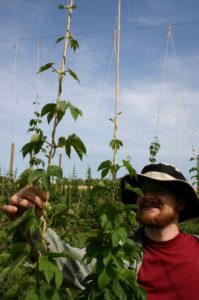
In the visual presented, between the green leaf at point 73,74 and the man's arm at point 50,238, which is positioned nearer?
the man's arm at point 50,238

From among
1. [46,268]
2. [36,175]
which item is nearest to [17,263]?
[46,268]

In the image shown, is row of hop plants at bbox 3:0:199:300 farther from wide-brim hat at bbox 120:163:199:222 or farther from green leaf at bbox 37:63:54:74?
wide-brim hat at bbox 120:163:199:222

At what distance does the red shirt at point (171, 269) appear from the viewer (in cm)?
254

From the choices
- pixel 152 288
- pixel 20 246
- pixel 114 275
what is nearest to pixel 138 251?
pixel 114 275

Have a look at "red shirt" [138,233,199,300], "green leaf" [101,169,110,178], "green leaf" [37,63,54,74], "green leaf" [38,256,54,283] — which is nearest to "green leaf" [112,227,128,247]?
"green leaf" [101,169,110,178]

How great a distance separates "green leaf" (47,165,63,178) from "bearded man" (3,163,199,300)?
0.84 metres

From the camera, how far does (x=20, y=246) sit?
1.63 m

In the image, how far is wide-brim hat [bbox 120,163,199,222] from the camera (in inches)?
111

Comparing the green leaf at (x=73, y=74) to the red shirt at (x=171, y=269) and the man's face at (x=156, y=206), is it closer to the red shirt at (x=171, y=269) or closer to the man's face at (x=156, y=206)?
the man's face at (x=156, y=206)

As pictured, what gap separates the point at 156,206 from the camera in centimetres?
276

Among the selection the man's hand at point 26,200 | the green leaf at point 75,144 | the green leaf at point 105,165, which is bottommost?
the man's hand at point 26,200

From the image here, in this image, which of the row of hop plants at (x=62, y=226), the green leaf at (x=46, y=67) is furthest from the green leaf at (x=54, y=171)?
the green leaf at (x=46, y=67)

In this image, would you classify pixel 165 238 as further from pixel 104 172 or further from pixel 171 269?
pixel 104 172

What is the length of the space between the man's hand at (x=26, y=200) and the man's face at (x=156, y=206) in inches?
47.4
